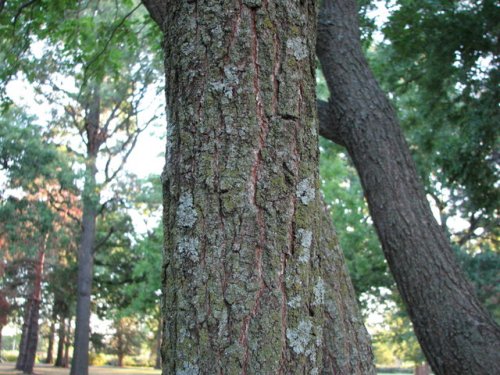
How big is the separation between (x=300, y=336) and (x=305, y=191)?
1.46 feet

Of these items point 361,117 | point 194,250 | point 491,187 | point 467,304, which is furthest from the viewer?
point 491,187

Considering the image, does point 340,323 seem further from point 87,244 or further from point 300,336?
point 87,244

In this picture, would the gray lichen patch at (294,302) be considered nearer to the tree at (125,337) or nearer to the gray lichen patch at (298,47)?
the gray lichen patch at (298,47)

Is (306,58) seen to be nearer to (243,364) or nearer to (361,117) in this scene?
(243,364)

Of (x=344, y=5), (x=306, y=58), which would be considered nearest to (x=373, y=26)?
(x=344, y=5)

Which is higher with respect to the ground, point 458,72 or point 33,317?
point 458,72

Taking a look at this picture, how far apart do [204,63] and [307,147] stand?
1.41ft

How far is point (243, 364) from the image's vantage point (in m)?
1.58

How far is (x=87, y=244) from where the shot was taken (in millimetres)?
20984

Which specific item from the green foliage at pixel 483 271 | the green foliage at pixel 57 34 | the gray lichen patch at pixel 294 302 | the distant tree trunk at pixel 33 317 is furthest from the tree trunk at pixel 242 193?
the distant tree trunk at pixel 33 317

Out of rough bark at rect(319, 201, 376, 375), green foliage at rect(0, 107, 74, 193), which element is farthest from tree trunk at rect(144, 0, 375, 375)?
green foliage at rect(0, 107, 74, 193)

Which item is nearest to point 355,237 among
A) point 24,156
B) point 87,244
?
point 87,244

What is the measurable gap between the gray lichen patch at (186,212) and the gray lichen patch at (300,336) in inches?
17.1

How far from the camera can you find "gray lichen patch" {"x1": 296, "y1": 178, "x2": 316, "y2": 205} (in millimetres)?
1780
